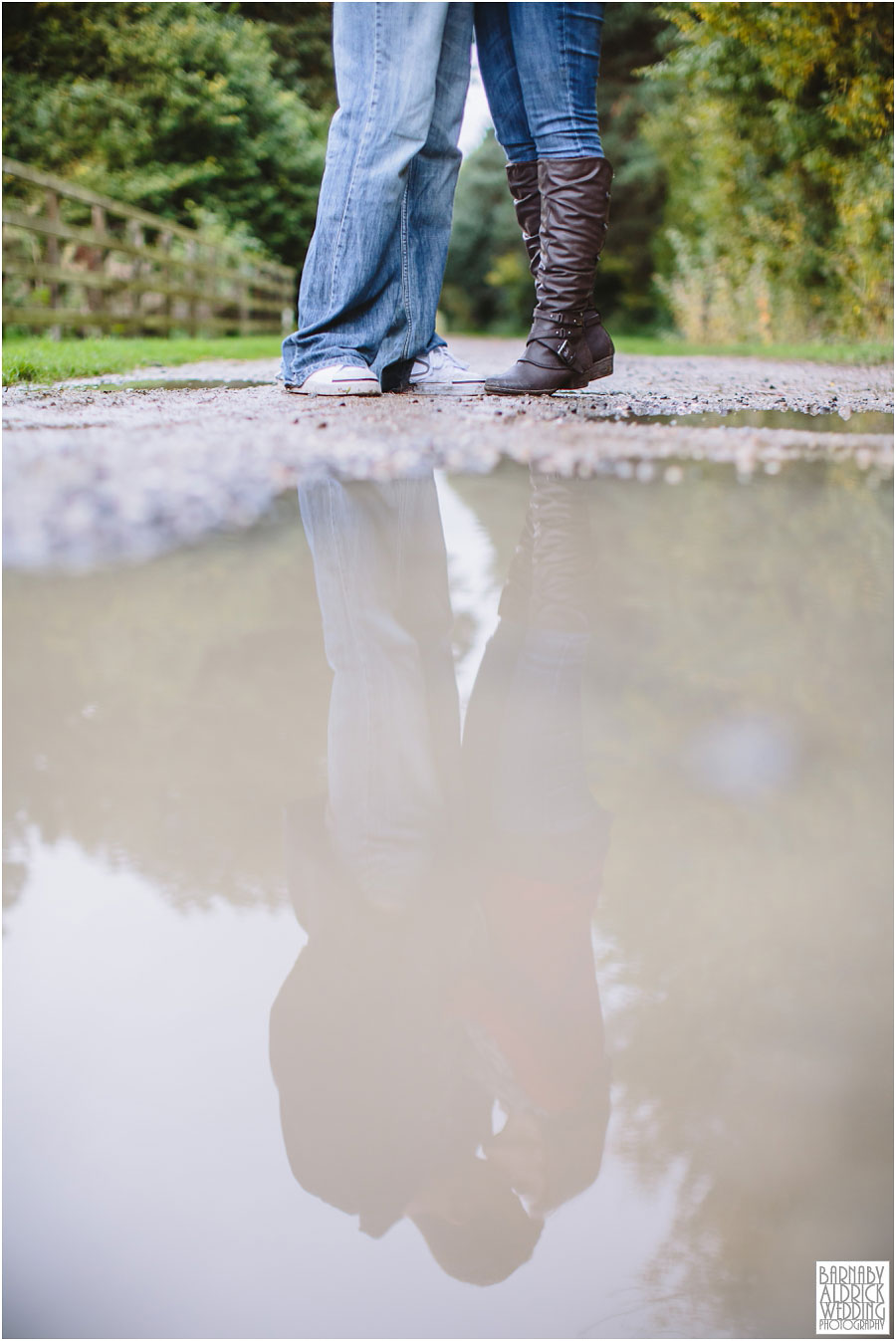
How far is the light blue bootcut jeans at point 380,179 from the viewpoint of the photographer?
224cm

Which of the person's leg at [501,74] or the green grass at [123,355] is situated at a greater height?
the person's leg at [501,74]

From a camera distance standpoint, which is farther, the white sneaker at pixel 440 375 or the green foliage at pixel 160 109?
the green foliage at pixel 160 109

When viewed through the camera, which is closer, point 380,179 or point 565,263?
point 380,179

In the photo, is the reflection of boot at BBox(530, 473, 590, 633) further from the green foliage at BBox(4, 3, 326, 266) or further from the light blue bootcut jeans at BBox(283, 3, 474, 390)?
the green foliage at BBox(4, 3, 326, 266)

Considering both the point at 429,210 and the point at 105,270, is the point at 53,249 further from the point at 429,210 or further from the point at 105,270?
the point at 429,210

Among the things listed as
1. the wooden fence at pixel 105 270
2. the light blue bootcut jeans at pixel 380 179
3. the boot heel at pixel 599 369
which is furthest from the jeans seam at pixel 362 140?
the wooden fence at pixel 105 270

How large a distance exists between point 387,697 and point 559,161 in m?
2.15

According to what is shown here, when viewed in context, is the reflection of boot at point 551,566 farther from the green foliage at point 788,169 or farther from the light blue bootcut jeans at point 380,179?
the green foliage at point 788,169

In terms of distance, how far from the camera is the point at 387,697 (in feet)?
2.15

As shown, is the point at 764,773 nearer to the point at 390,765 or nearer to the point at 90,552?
the point at 390,765

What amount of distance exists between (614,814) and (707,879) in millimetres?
66
